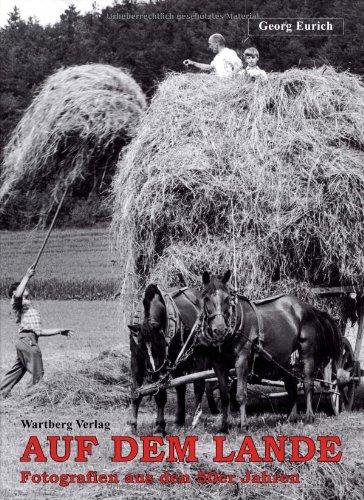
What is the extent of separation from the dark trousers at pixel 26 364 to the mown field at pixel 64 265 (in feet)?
47.4

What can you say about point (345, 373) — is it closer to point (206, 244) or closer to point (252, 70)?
point (206, 244)

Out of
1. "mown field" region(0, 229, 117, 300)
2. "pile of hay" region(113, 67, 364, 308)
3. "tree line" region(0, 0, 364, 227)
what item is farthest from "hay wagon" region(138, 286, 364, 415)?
"tree line" region(0, 0, 364, 227)

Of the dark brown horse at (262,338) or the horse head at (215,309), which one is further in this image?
the dark brown horse at (262,338)

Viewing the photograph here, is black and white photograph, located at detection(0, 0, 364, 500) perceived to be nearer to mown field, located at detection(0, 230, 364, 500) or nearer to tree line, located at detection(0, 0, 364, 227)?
mown field, located at detection(0, 230, 364, 500)

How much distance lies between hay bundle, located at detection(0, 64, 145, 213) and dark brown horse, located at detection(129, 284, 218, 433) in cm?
201

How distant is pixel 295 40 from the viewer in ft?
107

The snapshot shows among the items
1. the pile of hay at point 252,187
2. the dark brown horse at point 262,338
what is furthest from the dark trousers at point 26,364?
the dark brown horse at point 262,338

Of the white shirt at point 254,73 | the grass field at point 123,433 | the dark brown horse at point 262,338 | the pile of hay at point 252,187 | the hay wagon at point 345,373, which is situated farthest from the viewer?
the white shirt at point 254,73

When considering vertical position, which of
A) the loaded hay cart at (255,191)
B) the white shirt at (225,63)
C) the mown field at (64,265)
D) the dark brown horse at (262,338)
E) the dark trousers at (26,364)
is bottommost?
the mown field at (64,265)

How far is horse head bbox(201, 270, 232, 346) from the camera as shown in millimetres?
7887

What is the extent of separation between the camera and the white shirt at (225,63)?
37.9 feet

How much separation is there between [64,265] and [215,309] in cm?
2120

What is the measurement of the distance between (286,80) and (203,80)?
102 centimetres

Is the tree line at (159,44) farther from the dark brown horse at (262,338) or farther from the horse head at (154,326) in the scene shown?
the horse head at (154,326)
